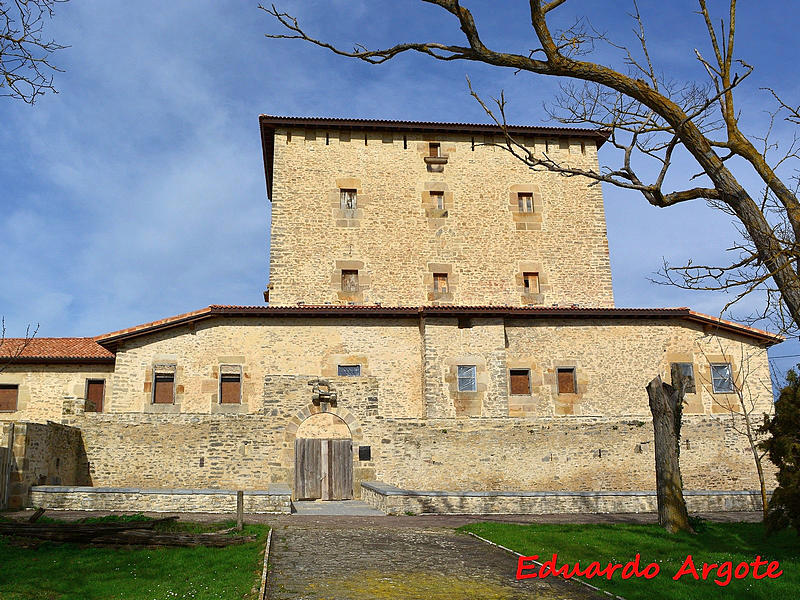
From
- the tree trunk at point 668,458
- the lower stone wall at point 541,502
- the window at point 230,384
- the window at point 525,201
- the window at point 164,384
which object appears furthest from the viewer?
the window at point 525,201

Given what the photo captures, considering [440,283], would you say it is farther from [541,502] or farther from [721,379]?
[541,502]

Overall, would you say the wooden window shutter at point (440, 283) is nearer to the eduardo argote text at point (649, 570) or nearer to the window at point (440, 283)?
the window at point (440, 283)

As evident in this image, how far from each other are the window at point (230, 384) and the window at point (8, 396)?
8.19m

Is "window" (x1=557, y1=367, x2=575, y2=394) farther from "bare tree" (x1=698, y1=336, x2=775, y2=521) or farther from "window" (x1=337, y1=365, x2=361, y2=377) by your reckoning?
"window" (x1=337, y1=365, x2=361, y2=377)

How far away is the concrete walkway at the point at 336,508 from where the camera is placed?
16.1m

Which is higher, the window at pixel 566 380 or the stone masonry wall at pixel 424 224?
the stone masonry wall at pixel 424 224

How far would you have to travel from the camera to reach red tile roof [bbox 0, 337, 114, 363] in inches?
950

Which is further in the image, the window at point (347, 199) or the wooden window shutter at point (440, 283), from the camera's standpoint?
the window at point (347, 199)

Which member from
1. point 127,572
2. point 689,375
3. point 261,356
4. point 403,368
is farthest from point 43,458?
point 689,375

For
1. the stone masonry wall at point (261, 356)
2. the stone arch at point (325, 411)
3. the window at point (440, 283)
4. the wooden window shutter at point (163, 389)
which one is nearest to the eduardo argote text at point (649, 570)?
the stone arch at point (325, 411)

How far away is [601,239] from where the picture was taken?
27391 millimetres

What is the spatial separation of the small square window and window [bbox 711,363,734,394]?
46.4ft

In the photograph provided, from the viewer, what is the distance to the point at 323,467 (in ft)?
66.5

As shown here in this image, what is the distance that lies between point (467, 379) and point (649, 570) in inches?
487
